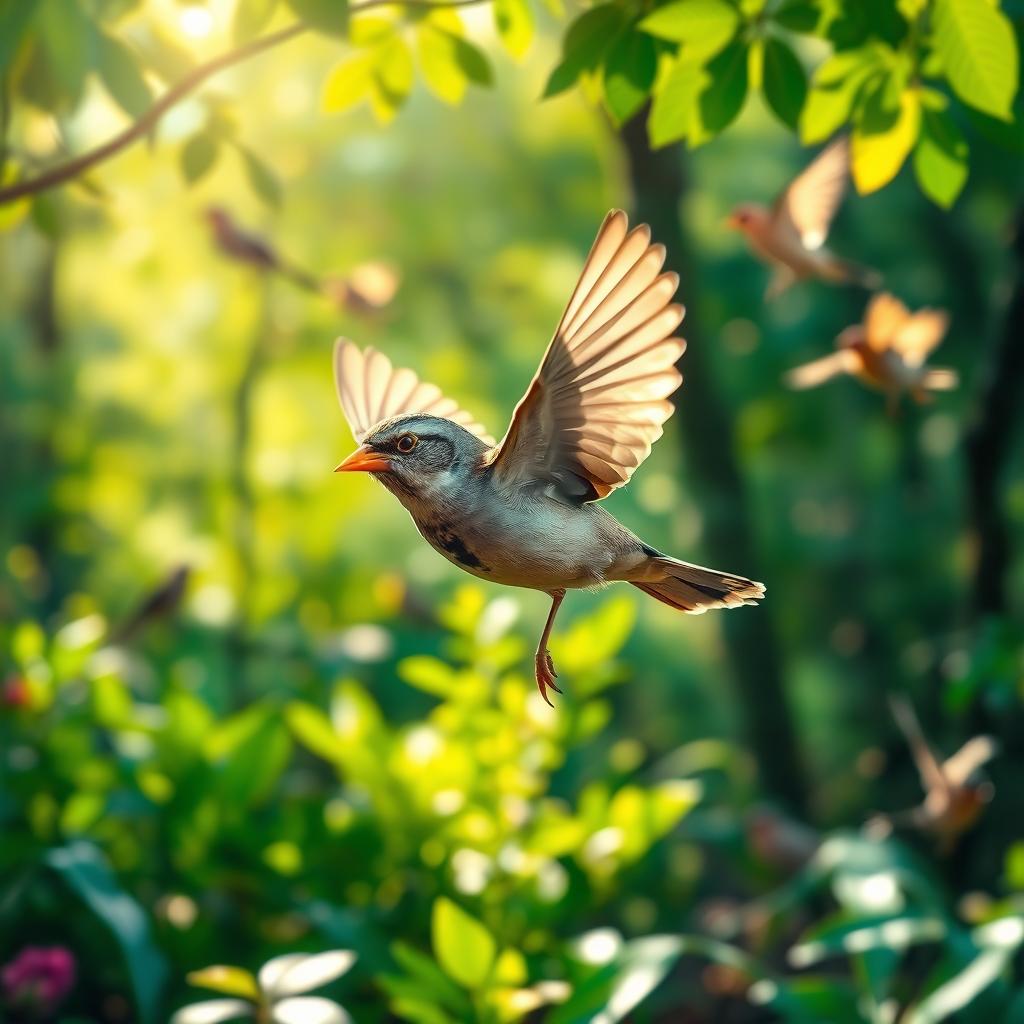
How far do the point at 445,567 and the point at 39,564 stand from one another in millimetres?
2088

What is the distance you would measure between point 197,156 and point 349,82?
24 centimetres

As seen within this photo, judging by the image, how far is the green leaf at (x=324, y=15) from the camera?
1273 mm

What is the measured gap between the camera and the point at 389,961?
271 centimetres

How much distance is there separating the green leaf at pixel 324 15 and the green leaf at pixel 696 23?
318mm

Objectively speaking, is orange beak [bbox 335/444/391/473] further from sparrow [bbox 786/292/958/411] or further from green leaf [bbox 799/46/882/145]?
A: green leaf [bbox 799/46/882/145]

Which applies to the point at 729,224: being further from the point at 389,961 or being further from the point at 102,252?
the point at 102,252

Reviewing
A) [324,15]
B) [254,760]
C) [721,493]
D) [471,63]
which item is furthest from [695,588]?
[721,493]

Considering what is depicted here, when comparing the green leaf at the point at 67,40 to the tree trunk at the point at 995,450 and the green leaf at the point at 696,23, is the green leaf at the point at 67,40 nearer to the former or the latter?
the green leaf at the point at 696,23

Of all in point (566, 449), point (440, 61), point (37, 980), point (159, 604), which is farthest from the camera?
point (37, 980)

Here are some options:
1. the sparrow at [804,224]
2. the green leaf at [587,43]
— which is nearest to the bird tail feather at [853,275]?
the sparrow at [804,224]

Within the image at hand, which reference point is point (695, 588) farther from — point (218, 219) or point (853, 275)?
point (218, 219)

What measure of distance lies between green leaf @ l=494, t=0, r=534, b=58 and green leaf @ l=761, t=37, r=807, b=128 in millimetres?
346

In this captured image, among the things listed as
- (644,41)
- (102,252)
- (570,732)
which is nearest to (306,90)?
(102,252)

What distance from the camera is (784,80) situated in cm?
141
